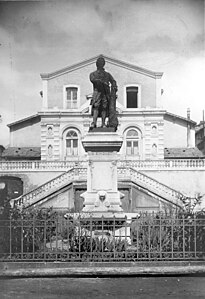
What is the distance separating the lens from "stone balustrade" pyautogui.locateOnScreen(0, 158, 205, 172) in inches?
1200

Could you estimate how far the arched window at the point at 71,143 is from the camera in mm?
33781

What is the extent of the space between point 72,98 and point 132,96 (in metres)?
4.15

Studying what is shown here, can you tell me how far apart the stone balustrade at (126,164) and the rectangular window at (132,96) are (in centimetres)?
562

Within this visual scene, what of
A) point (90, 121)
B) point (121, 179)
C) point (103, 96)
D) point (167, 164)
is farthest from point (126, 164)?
point (103, 96)

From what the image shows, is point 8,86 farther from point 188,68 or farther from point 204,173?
point 204,173

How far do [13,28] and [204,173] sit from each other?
59.9ft

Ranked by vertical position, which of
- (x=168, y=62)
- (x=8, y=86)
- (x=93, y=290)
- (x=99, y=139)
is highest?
(x=168, y=62)

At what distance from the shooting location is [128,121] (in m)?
34.7

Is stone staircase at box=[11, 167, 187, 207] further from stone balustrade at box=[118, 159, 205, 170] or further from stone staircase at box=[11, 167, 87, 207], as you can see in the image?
stone balustrade at box=[118, 159, 205, 170]

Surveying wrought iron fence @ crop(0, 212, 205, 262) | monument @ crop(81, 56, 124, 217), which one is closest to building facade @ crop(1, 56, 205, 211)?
monument @ crop(81, 56, 124, 217)

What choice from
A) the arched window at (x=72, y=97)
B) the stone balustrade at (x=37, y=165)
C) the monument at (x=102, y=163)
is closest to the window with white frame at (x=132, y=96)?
the arched window at (x=72, y=97)

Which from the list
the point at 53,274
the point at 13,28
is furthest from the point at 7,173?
the point at 53,274

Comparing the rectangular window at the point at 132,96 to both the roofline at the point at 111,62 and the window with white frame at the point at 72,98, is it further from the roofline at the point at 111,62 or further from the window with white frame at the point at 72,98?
the window with white frame at the point at 72,98

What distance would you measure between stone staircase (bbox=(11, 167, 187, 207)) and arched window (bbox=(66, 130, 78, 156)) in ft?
19.0
